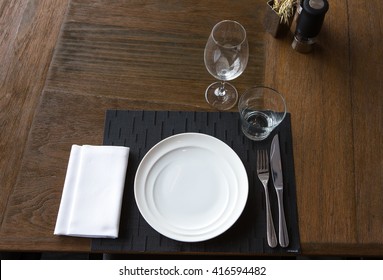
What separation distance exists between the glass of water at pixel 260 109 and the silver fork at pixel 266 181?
4 centimetres

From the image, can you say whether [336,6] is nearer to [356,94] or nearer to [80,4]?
[356,94]

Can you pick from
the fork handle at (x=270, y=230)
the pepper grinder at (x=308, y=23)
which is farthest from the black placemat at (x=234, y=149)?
→ the pepper grinder at (x=308, y=23)

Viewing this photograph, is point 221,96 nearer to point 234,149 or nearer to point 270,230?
point 234,149

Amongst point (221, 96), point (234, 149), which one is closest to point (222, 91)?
point (221, 96)

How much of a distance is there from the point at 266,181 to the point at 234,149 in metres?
0.08

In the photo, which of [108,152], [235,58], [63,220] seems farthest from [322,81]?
[63,220]

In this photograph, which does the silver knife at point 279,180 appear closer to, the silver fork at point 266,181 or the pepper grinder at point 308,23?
the silver fork at point 266,181

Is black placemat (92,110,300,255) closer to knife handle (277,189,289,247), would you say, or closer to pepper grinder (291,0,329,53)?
knife handle (277,189,289,247)

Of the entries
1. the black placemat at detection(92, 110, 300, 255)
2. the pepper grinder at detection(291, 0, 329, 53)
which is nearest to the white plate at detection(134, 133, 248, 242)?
the black placemat at detection(92, 110, 300, 255)

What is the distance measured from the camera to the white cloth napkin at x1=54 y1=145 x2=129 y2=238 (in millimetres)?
593

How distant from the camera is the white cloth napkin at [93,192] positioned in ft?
1.95

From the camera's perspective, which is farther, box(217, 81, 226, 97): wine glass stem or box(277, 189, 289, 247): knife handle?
box(217, 81, 226, 97): wine glass stem

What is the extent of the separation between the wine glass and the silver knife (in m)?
0.12

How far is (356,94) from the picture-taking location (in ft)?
2.37
